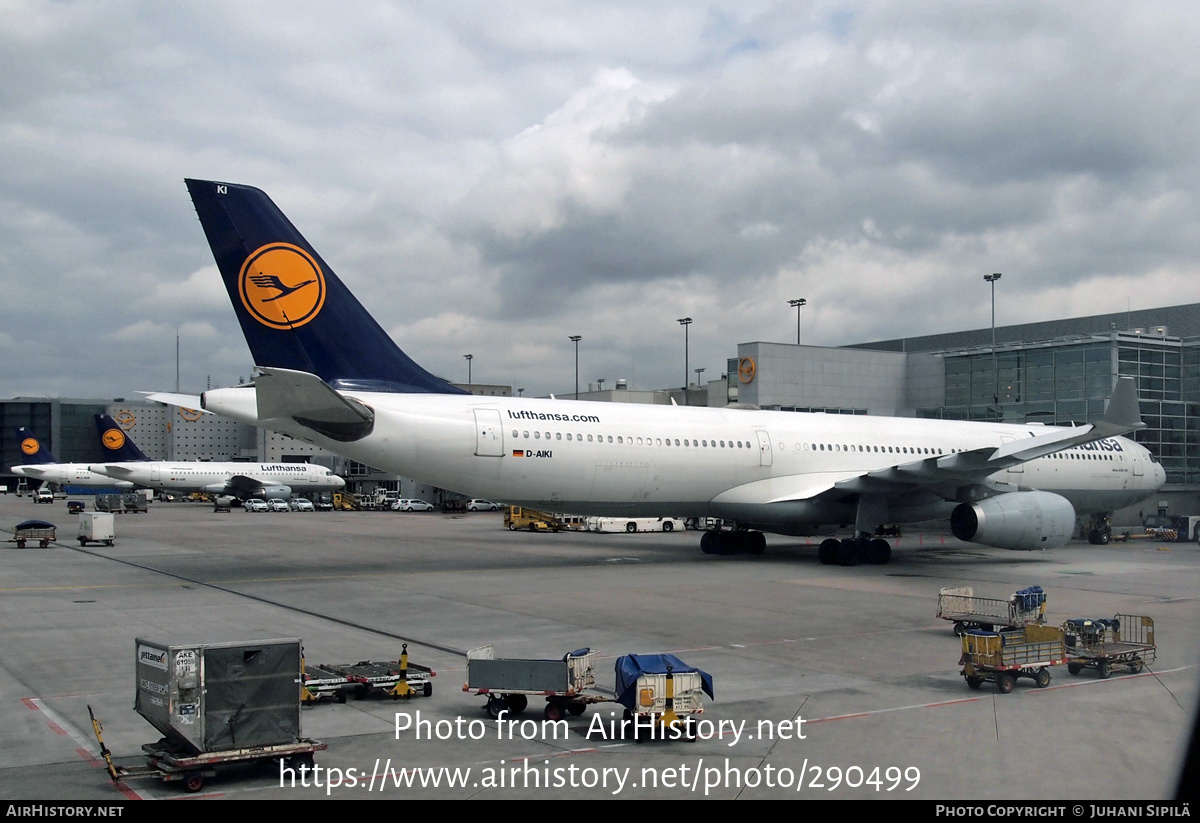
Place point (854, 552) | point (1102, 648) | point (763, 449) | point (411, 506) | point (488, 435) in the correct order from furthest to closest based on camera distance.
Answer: point (411, 506) → point (763, 449) → point (854, 552) → point (488, 435) → point (1102, 648)

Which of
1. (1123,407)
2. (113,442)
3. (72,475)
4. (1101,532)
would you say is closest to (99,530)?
(1123,407)

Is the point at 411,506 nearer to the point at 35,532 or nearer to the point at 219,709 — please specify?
the point at 35,532

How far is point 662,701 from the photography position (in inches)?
355

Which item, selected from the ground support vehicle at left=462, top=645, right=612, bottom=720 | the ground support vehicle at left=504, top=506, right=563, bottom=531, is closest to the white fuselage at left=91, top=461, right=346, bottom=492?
the ground support vehicle at left=504, top=506, right=563, bottom=531

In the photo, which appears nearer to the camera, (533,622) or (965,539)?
(533,622)

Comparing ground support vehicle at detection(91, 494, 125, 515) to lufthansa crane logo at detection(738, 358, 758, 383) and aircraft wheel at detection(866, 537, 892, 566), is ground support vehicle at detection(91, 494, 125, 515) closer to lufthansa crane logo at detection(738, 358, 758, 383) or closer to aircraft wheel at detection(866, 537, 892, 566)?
lufthansa crane logo at detection(738, 358, 758, 383)

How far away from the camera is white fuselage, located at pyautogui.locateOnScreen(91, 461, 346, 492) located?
→ 7850 cm

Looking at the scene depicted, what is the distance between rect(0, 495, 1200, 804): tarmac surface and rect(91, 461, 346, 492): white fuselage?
2089 inches

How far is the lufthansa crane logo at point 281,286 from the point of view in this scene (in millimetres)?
21562

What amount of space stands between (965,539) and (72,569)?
919 inches

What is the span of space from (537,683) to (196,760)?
3245 millimetres
